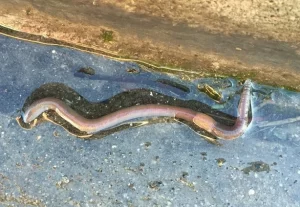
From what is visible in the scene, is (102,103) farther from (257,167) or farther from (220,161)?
(257,167)

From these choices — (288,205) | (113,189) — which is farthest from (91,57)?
(288,205)

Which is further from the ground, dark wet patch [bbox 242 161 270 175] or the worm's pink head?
the worm's pink head

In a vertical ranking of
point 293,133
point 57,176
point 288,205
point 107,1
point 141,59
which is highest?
point 107,1

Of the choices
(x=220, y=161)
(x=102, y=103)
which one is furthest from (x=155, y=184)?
(x=102, y=103)

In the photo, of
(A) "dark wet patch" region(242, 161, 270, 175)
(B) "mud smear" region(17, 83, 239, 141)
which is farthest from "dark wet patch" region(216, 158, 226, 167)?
(B) "mud smear" region(17, 83, 239, 141)

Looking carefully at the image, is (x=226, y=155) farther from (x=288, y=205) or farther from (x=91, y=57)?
(x=91, y=57)

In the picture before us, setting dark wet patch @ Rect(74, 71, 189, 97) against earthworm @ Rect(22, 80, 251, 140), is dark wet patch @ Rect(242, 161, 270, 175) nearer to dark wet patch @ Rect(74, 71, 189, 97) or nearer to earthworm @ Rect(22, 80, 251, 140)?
earthworm @ Rect(22, 80, 251, 140)

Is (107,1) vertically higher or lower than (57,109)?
higher

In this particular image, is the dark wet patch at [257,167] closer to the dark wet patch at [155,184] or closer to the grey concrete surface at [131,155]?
the grey concrete surface at [131,155]
